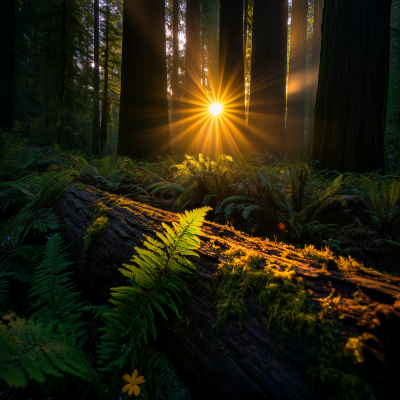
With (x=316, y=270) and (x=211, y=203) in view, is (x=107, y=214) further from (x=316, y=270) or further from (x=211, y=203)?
(x=316, y=270)

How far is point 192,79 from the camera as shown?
543 inches

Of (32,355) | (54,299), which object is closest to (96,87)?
(54,299)

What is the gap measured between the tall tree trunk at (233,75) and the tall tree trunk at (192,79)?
12.3 ft

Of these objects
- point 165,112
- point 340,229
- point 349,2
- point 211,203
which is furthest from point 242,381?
point 165,112

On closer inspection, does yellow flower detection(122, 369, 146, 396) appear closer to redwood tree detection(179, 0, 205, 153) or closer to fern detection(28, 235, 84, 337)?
fern detection(28, 235, 84, 337)

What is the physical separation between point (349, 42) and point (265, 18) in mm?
5216

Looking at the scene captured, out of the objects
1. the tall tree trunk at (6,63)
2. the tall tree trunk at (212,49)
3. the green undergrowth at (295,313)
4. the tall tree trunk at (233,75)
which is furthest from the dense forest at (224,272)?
the tall tree trunk at (212,49)

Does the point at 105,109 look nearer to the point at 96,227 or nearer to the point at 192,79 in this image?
the point at 192,79

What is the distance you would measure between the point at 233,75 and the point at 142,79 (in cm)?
359

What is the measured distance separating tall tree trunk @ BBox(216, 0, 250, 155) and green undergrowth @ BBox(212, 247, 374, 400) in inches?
283

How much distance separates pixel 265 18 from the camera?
783 centimetres

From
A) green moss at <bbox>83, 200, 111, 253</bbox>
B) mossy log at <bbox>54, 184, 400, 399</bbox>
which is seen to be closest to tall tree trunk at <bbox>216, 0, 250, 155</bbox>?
green moss at <bbox>83, 200, 111, 253</bbox>

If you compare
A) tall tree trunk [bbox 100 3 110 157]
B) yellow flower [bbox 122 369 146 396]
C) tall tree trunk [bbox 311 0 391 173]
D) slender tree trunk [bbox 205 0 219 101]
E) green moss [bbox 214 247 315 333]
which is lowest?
yellow flower [bbox 122 369 146 396]

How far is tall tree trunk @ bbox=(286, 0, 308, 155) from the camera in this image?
1430 centimetres
